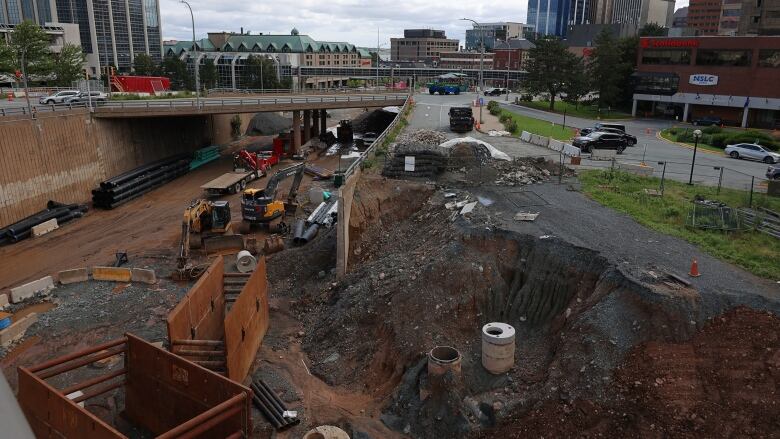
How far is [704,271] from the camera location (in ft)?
53.6

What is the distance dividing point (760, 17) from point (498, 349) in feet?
278

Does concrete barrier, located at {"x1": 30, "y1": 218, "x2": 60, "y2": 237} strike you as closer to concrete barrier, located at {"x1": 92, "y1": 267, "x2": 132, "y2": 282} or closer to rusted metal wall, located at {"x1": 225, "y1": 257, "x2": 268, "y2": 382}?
concrete barrier, located at {"x1": 92, "y1": 267, "x2": 132, "y2": 282}

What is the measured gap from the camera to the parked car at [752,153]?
38.8 m

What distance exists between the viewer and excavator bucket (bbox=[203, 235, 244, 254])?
1098 inches

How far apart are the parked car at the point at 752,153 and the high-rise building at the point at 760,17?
42.4m

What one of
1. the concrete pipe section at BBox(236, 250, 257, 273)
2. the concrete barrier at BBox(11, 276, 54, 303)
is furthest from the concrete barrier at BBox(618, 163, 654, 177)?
the concrete barrier at BBox(11, 276, 54, 303)

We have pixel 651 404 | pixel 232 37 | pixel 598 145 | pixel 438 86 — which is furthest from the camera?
pixel 232 37

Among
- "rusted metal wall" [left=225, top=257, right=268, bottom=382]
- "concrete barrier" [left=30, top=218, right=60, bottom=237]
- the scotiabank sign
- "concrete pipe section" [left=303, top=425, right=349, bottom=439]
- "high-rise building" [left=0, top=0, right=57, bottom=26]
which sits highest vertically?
"high-rise building" [left=0, top=0, right=57, bottom=26]

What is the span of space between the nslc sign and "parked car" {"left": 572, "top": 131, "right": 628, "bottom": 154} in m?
31.0

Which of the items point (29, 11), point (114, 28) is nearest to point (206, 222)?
point (29, 11)

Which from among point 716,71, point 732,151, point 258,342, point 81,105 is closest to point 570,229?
point 258,342

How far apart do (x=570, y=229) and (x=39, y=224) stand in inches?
1099

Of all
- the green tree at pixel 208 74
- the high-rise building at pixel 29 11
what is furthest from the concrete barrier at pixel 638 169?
the high-rise building at pixel 29 11

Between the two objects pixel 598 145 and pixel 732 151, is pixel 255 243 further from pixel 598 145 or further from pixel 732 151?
pixel 732 151
